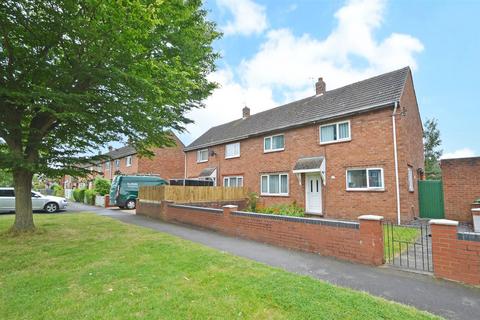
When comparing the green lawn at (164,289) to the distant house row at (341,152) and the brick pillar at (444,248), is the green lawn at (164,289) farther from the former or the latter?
the distant house row at (341,152)

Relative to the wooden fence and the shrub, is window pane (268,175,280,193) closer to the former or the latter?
the wooden fence

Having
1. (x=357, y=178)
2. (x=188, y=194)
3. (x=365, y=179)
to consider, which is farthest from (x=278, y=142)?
(x=188, y=194)

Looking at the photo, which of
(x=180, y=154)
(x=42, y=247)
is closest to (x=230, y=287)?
(x=42, y=247)

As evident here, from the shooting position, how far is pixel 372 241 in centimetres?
633

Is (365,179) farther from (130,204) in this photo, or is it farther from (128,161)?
(128,161)

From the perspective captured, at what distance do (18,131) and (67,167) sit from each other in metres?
2.02

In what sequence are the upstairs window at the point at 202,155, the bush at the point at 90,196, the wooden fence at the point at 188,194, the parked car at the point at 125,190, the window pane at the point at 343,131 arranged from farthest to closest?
the bush at the point at 90,196 < the upstairs window at the point at 202,155 < the parked car at the point at 125,190 < the wooden fence at the point at 188,194 < the window pane at the point at 343,131

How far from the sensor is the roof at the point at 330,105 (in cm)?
1393

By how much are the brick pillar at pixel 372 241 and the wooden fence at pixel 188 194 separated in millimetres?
11287

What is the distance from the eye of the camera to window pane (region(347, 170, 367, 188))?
13685 mm

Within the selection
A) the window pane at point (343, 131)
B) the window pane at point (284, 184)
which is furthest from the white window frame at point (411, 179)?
the window pane at point (284, 184)

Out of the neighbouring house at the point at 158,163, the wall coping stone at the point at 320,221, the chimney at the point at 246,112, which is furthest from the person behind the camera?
the neighbouring house at the point at 158,163

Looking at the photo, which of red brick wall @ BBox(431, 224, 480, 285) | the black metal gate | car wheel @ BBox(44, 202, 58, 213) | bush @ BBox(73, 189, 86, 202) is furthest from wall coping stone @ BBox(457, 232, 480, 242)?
bush @ BBox(73, 189, 86, 202)

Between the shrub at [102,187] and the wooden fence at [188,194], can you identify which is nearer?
the wooden fence at [188,194]
